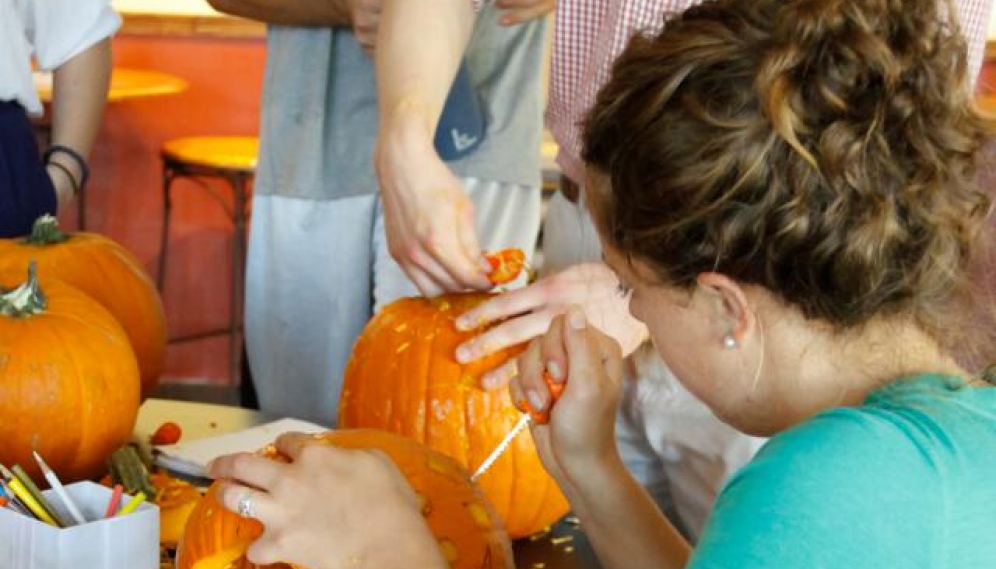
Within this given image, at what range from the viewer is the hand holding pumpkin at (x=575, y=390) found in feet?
3.84

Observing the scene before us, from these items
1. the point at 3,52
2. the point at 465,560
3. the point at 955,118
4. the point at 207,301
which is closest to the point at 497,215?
the point at 3,52

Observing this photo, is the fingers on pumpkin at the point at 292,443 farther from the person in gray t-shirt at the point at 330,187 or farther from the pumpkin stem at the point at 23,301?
the person in gray t-shirt at the point at 330,187

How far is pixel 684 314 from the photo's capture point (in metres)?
1.00

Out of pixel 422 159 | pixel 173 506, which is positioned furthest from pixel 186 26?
pixel 173 506

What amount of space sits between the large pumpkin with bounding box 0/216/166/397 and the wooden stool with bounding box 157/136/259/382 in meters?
1.87

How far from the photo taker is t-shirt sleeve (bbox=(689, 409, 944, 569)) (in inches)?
32.7

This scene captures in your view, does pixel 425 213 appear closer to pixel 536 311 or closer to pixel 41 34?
pixel 536 311

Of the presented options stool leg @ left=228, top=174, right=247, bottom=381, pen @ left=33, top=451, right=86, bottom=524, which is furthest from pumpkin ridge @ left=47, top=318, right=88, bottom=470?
stool leg @ left=228, top=174, right=247, bottom=381

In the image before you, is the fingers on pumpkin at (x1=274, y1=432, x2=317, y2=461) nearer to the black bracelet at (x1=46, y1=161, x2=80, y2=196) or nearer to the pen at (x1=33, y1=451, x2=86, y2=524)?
the pen at (x1=33, y1=451, x2=86, y2=524)

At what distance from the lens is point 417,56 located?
1449mm

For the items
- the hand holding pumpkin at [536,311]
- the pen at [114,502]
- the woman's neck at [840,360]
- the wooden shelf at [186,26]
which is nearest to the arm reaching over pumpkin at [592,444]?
the hand holding pumpkin at [536,311]

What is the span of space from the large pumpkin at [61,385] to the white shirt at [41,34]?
740 millimetres

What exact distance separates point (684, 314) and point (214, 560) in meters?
0.35

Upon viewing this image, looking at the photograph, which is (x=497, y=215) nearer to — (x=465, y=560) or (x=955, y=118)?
(x=465, y=560)
